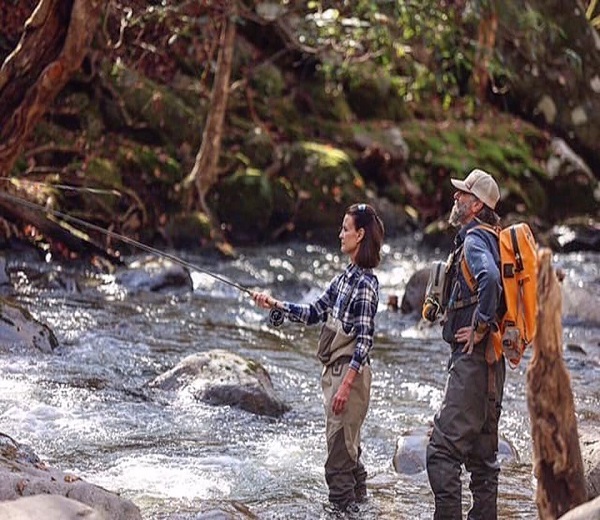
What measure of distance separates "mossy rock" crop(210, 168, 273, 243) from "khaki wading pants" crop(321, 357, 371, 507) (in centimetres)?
1076

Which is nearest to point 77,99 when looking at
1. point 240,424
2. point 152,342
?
point 152,342


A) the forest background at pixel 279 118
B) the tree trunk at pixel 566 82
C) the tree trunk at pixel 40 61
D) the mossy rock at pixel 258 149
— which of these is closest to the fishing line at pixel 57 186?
the forest background at pixel 279 118

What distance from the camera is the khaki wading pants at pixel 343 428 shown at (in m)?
5.45

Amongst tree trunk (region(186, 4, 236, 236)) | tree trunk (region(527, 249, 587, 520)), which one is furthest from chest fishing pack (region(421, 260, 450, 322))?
tree trunk (region(186, 4, 236, 236))

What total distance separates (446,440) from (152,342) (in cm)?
508

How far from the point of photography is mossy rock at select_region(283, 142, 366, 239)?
17.0 metres

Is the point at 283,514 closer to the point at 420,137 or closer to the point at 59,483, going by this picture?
the point at 59,483

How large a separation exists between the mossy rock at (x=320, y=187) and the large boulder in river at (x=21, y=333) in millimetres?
8247

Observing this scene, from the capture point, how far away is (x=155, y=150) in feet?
53.8

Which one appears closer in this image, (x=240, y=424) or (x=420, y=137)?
(x=240, y=424)

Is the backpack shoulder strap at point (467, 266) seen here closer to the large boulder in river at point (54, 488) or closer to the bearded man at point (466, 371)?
the bearded man at point (466, 371)

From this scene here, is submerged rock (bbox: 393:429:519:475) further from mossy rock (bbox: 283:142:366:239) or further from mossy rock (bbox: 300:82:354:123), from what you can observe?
mossy rock (bbox: 300:82:354:123)

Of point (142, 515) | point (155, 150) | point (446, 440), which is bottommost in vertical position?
point (142, 515)

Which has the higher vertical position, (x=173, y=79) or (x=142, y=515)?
(x=173, y=79)
